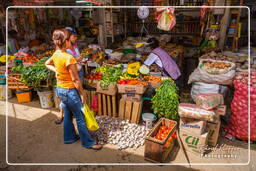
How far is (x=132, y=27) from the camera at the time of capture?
9.59m

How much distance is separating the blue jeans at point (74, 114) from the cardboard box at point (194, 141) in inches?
69.8

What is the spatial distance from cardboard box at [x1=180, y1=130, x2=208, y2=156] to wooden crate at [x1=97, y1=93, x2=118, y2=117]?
174 cm

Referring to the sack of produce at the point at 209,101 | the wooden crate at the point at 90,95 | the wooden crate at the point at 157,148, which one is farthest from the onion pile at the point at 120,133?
the sack of produce at the point at 209,101

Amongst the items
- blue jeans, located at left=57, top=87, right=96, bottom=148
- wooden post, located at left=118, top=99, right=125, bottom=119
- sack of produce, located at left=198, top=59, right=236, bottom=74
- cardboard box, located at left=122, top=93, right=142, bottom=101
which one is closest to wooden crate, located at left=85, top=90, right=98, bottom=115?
wooden post, located at left=118, top=99, right=125, bottom=119

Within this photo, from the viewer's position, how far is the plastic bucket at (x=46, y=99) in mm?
5324

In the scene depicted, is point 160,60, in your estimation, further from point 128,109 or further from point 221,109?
point 221,109

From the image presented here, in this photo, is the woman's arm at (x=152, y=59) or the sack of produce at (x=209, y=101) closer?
the sack of produce at (x=209, y=101)

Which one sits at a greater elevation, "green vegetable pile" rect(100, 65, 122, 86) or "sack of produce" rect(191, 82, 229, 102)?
"green vegetable pile" rect(100, 65, 122, 86)

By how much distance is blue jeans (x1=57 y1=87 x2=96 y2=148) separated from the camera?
133 inches

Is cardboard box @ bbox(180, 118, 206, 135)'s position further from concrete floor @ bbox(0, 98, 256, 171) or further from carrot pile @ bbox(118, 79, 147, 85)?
carrot pile @ bbox(118, 79, 147, 85)

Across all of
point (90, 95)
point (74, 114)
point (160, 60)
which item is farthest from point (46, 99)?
point (160, 60)

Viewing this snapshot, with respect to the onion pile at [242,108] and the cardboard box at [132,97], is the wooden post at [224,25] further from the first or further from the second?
the cardboard box at [132,97]

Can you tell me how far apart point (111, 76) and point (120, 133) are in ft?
4.53

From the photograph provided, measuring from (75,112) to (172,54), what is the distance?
4.00m
